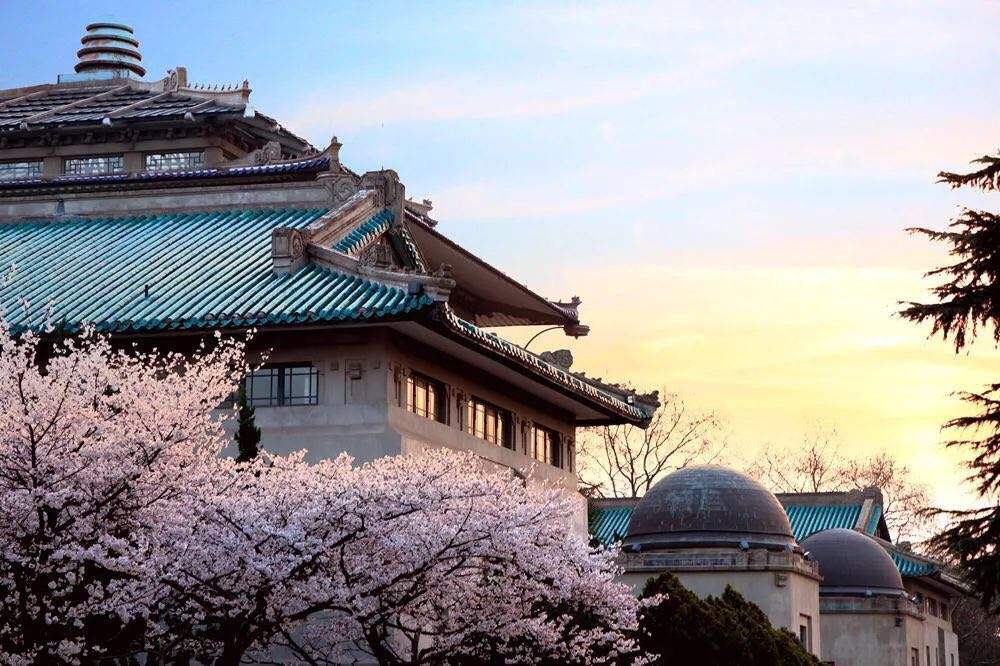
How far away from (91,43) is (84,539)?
42251mm

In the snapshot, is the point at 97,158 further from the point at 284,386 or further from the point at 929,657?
the point at 929,657

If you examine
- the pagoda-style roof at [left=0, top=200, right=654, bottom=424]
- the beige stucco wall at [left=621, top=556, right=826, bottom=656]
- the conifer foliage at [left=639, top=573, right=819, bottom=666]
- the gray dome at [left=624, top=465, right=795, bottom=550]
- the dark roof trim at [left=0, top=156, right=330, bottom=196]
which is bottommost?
the conifer foliage at [left=639, top=573, right=819, bottom=666]

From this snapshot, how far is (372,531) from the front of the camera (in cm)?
2608

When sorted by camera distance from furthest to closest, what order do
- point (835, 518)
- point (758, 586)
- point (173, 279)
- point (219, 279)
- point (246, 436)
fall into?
point (835, 518)
point (758, 586)
point (173, 279)
point (219, 279)
point (246, 436)

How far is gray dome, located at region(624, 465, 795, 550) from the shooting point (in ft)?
164

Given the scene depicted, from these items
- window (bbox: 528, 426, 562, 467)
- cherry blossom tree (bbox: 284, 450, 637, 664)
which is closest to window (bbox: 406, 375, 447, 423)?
cherry blossom tree (bbox: 284, 450, 637, 664)

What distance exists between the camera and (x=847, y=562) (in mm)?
63438

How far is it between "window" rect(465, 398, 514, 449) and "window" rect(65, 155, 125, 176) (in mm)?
19980

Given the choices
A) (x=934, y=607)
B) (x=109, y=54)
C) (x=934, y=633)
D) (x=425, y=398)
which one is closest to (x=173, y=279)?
(x=425, y=398)

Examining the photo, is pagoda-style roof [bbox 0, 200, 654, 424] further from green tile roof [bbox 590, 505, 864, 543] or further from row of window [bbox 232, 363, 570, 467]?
green tile roof [bbox 590, 505, 864, 543]

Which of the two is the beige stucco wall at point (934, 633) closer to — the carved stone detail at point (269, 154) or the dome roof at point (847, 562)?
the dome roof at point (847, 562)

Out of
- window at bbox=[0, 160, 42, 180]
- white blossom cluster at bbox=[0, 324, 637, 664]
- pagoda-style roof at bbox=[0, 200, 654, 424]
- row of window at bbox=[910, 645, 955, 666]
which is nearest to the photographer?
white blossom cluster at bbox=[0, 324, 637, 664]

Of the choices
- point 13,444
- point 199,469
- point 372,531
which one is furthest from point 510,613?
point 13,444

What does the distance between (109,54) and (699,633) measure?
37.0m
